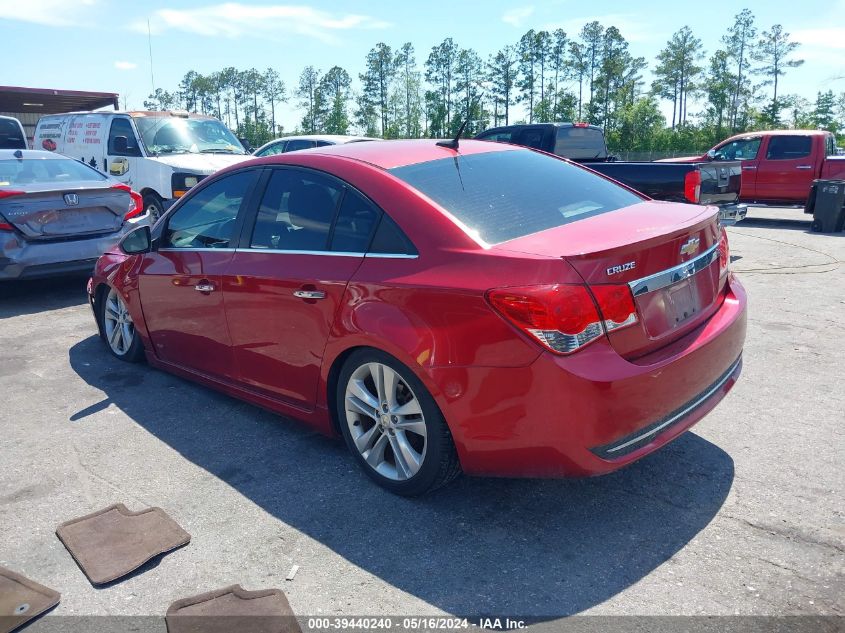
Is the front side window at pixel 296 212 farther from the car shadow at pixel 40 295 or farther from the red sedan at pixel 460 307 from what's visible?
the car shadow at pixel 40 295

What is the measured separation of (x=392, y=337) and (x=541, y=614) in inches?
50.6

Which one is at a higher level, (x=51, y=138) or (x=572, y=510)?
(x=51, y=138)

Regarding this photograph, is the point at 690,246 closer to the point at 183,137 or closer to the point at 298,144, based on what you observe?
the point at 183,137

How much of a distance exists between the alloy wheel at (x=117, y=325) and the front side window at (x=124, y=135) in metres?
6.55

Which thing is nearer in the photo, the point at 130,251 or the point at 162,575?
the point at 162,575

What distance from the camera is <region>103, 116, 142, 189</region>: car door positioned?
11531 millimetres

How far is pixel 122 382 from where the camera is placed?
17.3 ft

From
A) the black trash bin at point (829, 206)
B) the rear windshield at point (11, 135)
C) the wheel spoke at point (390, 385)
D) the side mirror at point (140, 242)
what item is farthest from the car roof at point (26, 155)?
the black trash bin at point (829, 206)

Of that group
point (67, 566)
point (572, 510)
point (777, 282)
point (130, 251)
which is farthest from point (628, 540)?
point (777, 282)

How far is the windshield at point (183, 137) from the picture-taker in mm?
11633

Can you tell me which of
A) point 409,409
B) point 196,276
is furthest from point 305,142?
point 409,409

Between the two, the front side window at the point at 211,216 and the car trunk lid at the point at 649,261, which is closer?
the car trunk lid at the point at 649,261

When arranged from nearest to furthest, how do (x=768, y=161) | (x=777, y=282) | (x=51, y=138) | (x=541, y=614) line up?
(x=541, y=614) → (x=777, y=282) → (x=51, y=138) → (x=768, y=161)

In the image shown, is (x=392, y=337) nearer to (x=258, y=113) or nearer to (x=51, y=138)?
(x=51, y=138)
